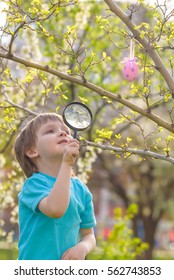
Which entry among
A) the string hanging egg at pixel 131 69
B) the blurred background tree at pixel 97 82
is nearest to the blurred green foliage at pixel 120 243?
the blurred background tree at pixel 97 82

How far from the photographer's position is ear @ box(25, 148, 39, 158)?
3209 mm

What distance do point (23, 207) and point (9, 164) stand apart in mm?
7089

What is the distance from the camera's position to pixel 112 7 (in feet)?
12.7

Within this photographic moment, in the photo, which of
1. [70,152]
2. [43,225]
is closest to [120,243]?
[43,225]

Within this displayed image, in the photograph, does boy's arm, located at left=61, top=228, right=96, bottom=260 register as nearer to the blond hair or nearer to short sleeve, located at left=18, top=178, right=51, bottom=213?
short sleeve, located at left=18, top=178, right=51, bottom=213

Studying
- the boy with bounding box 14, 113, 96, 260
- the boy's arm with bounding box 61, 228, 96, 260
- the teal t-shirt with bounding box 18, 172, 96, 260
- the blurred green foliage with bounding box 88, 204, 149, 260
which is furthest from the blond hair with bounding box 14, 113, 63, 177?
the blurred green foliage with bounding box 88, 204, 149, 260

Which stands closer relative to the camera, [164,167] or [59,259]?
[59,259]

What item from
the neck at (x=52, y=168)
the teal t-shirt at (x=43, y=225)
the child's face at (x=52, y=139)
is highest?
the child's face at (x=52, y=139)

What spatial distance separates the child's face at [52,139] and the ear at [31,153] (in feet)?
0.06

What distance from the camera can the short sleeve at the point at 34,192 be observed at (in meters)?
2.97

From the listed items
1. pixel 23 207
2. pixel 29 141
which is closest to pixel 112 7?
pixel 29 141

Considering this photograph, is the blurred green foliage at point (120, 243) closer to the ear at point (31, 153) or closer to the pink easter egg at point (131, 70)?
the pink easter egg at point (131, 70)

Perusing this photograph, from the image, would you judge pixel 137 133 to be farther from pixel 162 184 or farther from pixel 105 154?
pixel 162 184

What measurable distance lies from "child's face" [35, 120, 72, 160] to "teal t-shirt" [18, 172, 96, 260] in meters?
0.11
